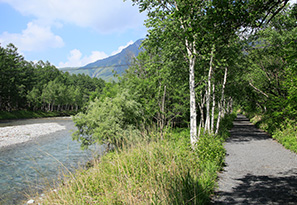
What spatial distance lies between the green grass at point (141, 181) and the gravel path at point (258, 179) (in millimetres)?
671

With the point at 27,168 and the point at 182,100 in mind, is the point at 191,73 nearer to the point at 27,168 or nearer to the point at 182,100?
the point at 182,100

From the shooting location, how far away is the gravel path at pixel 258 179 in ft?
16.7

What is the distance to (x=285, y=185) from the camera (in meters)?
6.05

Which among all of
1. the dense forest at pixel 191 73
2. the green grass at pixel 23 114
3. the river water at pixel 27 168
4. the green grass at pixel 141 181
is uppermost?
the dense forest at pixel 191 73

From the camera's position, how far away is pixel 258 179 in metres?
6.61

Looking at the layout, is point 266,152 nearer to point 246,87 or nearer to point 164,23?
point 164,23

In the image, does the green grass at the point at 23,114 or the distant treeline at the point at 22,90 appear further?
the distant treeline at the point at 22,90

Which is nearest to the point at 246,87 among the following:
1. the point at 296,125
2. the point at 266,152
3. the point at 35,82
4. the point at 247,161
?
the point at 296,125

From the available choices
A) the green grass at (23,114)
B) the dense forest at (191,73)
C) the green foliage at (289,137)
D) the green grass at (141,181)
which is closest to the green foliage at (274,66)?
the dense forest at (191,73)

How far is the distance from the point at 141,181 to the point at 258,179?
4.20 meters

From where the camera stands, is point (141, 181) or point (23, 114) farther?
point (23, 114)

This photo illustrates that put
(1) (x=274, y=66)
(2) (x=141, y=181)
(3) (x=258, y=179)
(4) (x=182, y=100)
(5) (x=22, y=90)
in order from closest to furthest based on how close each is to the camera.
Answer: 1. (2) (x=141, y=181)
2. (3) (x=258, y=179)
3. (4) (x=182, y=100)
4. (1) (x=274, y=66)
5. (5) (x=22, y=90)

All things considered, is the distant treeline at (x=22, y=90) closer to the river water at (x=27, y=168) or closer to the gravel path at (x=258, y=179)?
the river water at (x=27, y=168)

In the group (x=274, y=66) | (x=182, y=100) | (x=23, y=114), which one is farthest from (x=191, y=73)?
(x=23, y=114)
